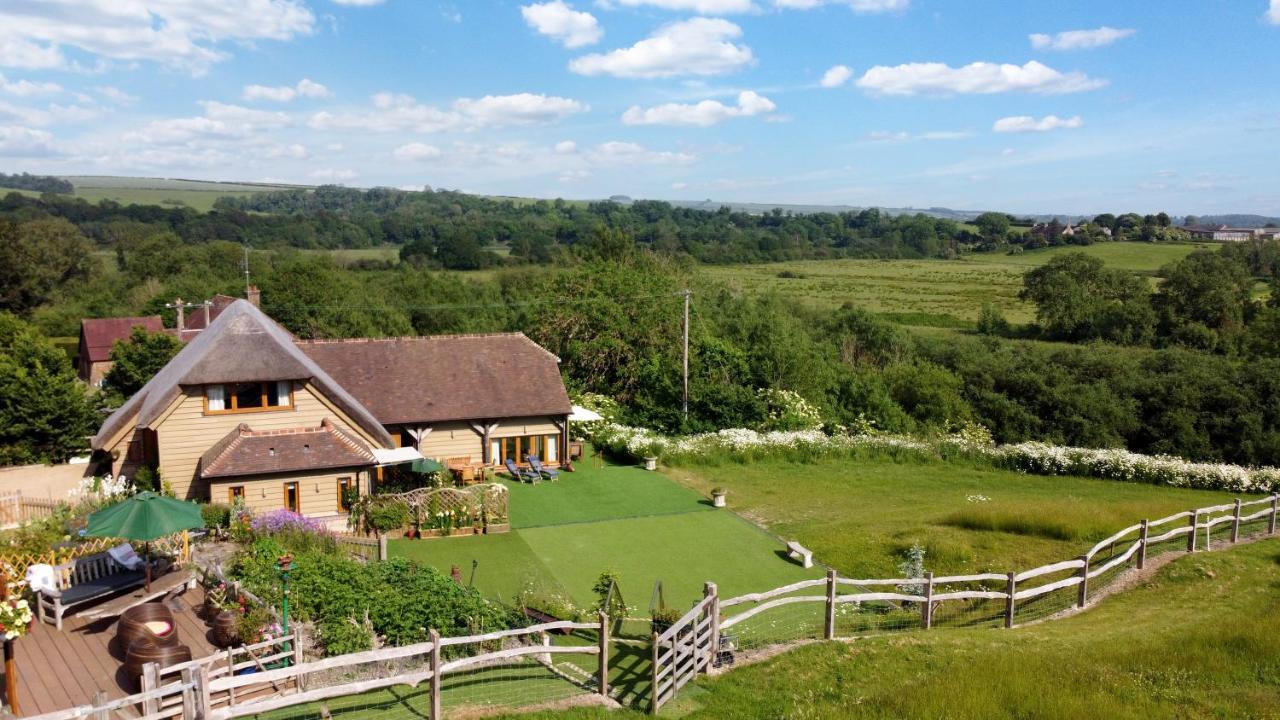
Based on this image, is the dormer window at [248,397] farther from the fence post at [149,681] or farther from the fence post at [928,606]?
the fence post at [928,606]

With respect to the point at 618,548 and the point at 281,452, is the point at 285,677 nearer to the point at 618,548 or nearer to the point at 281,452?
the point at 618,548

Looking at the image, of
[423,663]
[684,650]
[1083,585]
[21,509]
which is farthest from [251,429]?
[1083,585]

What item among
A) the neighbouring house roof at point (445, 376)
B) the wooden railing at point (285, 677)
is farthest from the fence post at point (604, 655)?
the neighbouring house roof at point (445, 376)

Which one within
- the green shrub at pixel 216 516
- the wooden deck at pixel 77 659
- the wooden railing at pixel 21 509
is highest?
the wooden deck at pixel 77 659

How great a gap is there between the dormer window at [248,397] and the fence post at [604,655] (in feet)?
50.2

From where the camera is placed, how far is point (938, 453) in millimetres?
32562

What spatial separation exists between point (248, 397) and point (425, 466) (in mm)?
5067

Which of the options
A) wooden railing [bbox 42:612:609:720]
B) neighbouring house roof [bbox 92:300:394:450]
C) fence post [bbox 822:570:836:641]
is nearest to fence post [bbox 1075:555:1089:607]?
fence post [bbox 822:570:836:641]

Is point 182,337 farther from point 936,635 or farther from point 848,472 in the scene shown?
point 936,635

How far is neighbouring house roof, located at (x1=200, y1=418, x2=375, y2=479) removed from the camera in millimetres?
20906

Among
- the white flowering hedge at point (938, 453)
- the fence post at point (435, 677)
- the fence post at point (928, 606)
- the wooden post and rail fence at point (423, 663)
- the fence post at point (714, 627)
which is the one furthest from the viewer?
the white flowering hedge at point (938, 453)

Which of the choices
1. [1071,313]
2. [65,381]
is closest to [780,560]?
[65,381]

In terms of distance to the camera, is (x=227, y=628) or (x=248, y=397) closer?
(x=227, y=628)

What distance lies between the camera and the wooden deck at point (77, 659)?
11117 mm
